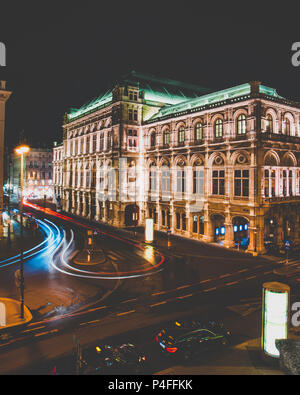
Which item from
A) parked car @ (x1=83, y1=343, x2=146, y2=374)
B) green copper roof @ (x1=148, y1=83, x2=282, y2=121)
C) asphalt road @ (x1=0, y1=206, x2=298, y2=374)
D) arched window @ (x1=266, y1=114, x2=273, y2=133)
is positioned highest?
green copper roof @ (x1=148, y1=83, x2=282, y2=121)

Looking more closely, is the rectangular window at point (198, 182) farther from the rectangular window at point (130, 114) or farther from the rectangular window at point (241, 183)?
the rectangular window at point (130, 114)

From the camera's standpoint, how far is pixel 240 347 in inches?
595

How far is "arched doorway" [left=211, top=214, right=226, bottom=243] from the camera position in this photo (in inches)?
1642

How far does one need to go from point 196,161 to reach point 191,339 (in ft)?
106

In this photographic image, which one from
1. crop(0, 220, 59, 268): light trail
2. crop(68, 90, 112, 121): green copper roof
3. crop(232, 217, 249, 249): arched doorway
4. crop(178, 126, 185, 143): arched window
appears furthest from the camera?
crop(68, 90, 112, 121): green copper roof

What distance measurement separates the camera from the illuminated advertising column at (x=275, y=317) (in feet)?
45.0

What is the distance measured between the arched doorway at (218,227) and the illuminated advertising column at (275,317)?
90.9ft

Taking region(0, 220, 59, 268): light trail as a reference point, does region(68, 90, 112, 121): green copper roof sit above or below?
above

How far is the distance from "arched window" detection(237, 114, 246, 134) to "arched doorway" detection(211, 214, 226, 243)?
11.8m

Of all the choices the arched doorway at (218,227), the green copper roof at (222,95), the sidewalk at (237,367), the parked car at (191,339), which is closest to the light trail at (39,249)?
the parked car at (191,339)

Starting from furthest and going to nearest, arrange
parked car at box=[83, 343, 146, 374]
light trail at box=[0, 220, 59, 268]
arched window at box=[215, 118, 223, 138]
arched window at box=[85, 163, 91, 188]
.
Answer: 1. arched window at box=[85, 163, 91, 188]
2. arched window at box=[215, 118, 223, 138]
3. light trail at box=[0, 220, 59, 268]
4. parked car at box=[83, 343, 146, 374]

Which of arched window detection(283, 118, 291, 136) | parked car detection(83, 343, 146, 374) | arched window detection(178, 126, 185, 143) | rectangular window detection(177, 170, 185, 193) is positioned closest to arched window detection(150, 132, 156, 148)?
arched window detection(178, 126, 185, 143)

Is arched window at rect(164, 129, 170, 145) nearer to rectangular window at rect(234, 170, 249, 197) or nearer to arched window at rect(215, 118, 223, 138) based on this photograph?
arched window at rect(215, 118, 223, 138)
